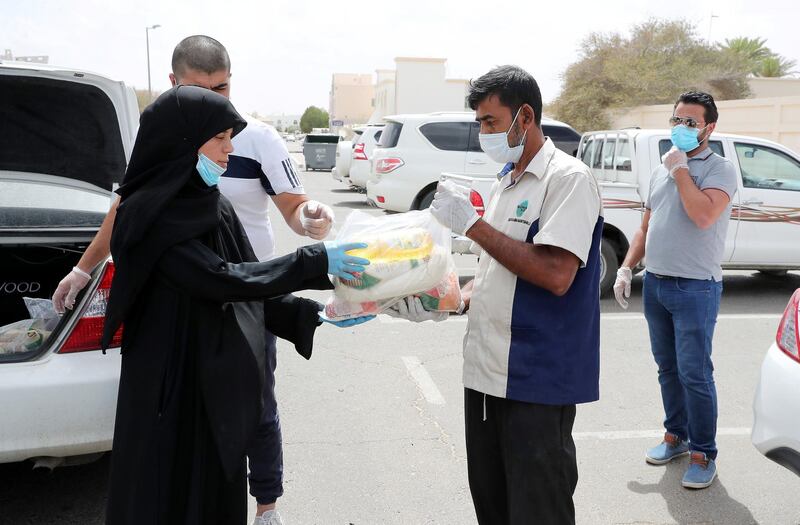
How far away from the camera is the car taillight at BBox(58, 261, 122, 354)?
2930 mm

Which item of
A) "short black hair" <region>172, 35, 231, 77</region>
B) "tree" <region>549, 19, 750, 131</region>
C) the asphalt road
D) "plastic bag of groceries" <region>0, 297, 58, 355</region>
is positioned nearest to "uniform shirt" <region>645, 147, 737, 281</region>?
the asphalt road

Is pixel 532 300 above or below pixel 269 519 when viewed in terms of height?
above

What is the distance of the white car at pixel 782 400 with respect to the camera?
9.47 feet

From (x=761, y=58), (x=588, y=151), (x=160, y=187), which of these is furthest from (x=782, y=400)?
(x=761, y=58)

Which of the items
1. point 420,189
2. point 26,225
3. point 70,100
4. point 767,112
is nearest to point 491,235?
point 26,225

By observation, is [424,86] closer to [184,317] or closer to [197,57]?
[197,57]

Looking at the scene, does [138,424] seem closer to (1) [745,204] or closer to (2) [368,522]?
(2) [368,522]

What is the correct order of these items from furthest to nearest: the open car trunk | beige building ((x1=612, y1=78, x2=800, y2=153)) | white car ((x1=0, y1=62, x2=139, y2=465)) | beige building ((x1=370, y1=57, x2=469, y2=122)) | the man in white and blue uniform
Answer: beige building ((x1=370, y1=57, x2=469, y2=122)) → beige building ((x1=612, y1=78, x2=800, y2=153)) → the open car trunk → white car ((x1=0, y1=62, x2=139, y2=465)) → the man in white and blue uniform

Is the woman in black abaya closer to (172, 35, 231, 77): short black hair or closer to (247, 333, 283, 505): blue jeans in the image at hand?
(247, 333, 283, 505): blue jeans

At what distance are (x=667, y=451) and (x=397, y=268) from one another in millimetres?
2491

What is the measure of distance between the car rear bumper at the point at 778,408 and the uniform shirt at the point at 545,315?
3.39 ft

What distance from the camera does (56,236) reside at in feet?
11.0

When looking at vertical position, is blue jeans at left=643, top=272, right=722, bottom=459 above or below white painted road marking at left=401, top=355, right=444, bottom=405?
above

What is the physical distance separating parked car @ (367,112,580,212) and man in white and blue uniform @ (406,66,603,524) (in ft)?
31.1
